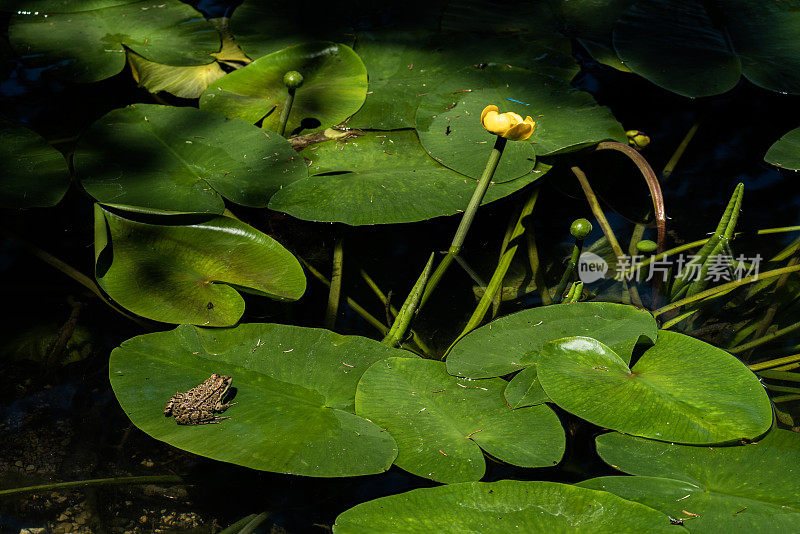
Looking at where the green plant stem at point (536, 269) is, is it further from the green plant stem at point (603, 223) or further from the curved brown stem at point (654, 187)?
the curved brown stem at point (654, 187)

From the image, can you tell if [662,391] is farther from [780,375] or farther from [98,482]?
[98,482]

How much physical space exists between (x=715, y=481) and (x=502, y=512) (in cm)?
45

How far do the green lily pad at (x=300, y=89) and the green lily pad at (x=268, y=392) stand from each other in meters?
0.97

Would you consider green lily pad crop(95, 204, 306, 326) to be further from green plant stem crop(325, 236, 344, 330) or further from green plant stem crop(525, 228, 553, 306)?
green plant stem crop(525, 228, 553, 306)

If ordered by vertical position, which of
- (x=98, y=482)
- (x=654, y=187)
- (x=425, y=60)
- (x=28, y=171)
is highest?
(x=425, y=60)

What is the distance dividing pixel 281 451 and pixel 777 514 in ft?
3.05

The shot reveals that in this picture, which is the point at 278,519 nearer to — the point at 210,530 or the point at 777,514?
the point at 210,530

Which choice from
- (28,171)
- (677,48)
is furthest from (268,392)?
(677,48)

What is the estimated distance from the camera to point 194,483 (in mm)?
1295

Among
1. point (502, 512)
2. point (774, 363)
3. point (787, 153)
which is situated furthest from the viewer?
point (787, 153)

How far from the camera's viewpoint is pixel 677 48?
2.32 m

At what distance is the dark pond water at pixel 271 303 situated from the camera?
1.26 meters

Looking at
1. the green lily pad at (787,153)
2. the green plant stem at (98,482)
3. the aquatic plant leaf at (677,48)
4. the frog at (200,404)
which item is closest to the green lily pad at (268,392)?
the frog at (200,404)

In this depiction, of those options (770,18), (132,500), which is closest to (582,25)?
(770,18)
